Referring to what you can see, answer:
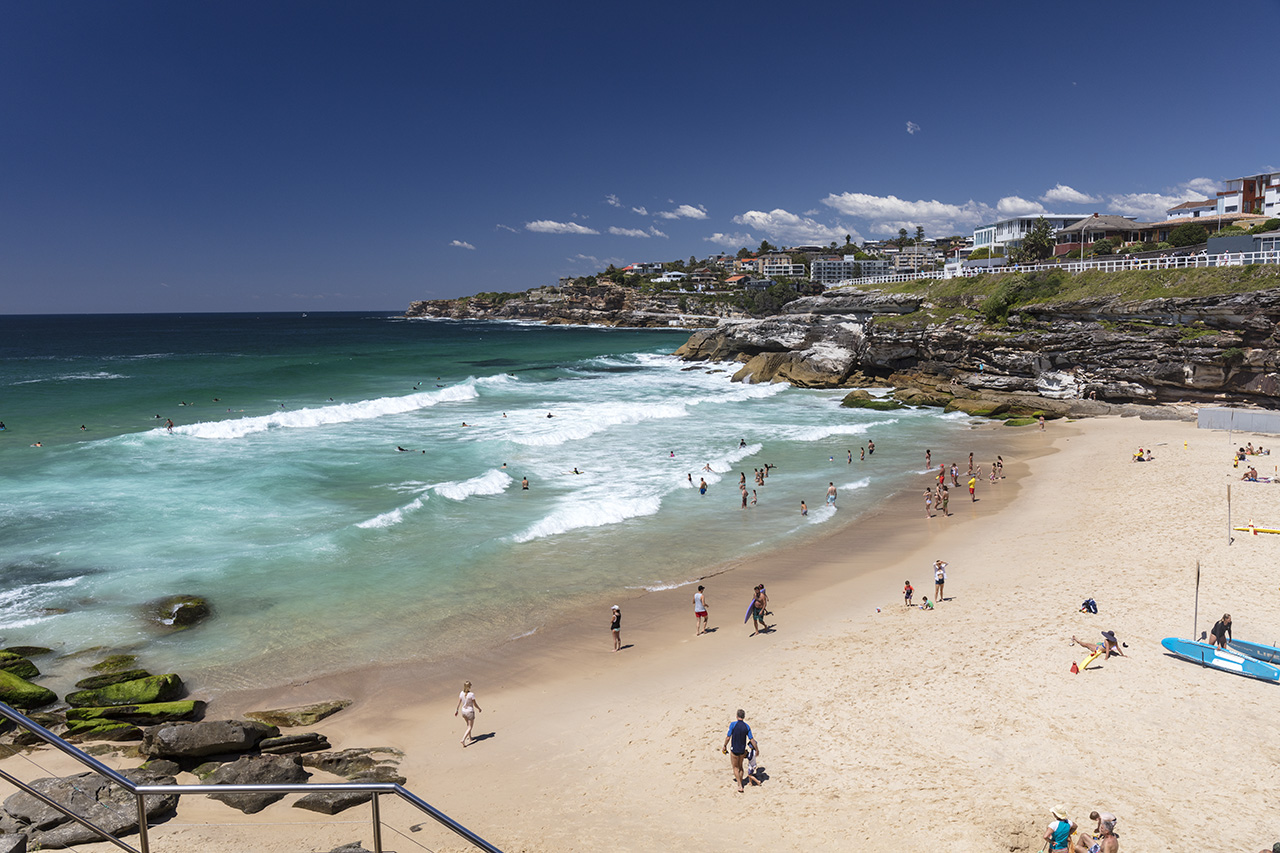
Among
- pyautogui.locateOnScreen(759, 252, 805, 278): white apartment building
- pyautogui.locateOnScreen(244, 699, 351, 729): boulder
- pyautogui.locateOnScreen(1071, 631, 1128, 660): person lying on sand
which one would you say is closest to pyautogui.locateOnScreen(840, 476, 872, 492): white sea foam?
pyautogui.locateOnScreen(1071, 631, 1128, 660): person lying on sand

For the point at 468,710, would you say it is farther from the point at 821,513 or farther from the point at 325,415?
the point at 325,415

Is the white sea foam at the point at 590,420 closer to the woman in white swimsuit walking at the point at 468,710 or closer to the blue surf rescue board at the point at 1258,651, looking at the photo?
the woman in white swimsuit walking at the point at 468,710

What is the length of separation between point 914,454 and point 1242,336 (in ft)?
63.7

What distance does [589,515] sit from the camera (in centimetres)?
2242

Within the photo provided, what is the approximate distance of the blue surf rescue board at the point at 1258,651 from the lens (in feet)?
37.0

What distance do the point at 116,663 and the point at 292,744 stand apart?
5708 millimetres

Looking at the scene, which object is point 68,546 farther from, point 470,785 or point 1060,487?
point 1060,487

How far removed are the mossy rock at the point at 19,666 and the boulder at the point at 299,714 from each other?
458cm

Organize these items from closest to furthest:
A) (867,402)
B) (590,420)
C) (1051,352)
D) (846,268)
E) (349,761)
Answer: (349,761) < (590,420) < (1051,352) < (867,402) < (846,268)

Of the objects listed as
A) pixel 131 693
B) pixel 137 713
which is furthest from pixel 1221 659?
pixel 131 693

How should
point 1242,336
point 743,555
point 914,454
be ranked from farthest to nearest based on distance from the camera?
1. point 1242,336
2. point 914,454
3. point 743,555

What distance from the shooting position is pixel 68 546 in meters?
19.5

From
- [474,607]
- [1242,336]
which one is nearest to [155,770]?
[474,607]

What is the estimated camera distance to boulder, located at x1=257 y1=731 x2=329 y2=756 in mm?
10406
